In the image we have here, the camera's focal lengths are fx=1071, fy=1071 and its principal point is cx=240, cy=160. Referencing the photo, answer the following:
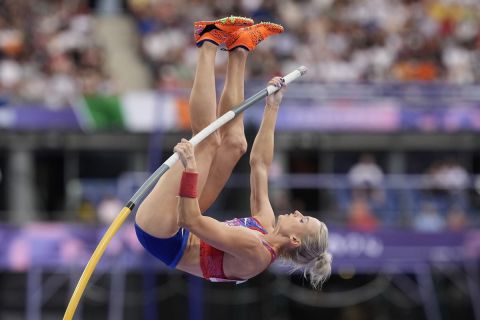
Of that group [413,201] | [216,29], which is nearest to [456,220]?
[413,201]

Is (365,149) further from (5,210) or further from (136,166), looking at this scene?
(5,210)

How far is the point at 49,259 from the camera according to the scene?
14789mm

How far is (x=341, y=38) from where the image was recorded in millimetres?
18875

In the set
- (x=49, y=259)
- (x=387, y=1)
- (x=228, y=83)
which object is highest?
(x=387, y=1)

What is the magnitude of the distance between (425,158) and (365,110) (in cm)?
287

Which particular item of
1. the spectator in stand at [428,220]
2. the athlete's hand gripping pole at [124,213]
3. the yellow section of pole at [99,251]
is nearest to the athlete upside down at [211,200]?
the athlete's hand gripping pole at [124,213]

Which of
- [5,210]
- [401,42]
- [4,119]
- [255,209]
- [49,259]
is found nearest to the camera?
[255,209]

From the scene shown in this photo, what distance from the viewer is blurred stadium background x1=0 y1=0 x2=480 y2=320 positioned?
49.5ft

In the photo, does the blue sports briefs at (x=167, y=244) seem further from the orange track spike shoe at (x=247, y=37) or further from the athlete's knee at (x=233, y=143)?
the orange track spike shoe at (x=247, y=37)

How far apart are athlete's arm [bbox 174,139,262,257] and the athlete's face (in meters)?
0.46

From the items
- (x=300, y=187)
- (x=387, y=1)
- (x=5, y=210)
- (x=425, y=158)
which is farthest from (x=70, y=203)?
(x=387, y=1)

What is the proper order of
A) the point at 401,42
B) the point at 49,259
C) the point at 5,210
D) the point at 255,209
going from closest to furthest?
the point at 255,209 < the point at 49,259 < the point at 5,210 < the point at 401,42

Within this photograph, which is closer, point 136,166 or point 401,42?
point 136,166

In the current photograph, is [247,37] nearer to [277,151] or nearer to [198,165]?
[198,165]
